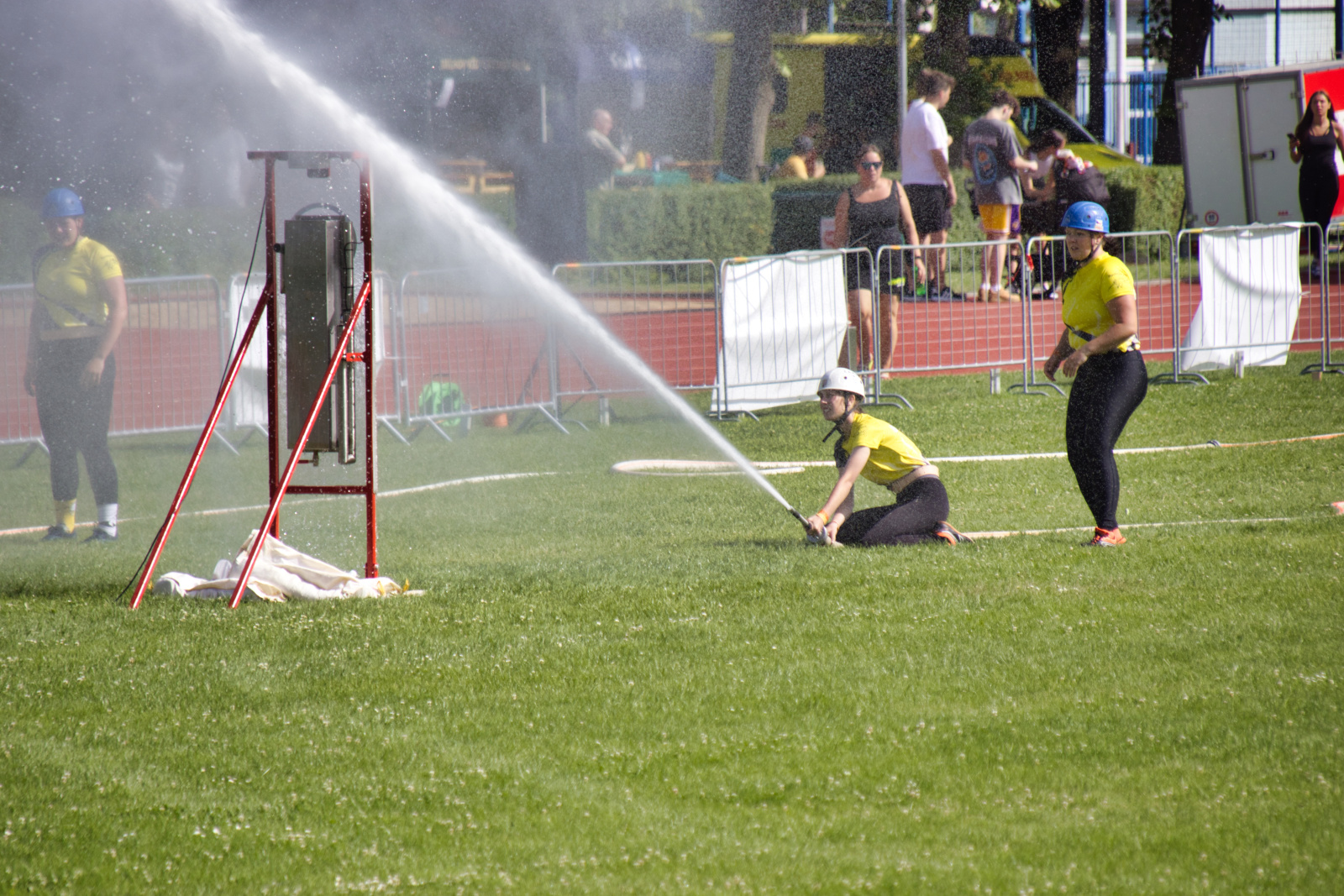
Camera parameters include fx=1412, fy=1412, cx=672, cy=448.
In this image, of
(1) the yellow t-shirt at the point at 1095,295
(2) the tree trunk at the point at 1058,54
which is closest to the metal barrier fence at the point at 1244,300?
(1) the yellow t-shirt at the point at 1095,295

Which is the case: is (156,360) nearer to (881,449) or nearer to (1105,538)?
(881,449)

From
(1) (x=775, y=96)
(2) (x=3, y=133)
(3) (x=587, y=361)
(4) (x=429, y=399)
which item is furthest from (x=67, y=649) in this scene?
(1) (x=775, y=96)

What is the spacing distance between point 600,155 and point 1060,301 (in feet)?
35.6

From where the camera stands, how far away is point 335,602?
6582mm

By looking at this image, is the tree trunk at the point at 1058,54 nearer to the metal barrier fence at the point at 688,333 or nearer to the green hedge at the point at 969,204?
the green hedge at the point at 969,204

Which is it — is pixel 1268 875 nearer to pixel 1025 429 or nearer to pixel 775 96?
pixel 1025 429

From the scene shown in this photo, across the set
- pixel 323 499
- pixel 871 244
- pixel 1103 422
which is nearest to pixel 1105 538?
pixel 1103 422

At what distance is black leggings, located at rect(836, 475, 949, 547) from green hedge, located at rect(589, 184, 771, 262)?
15101mm

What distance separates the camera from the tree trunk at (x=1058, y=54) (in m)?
31.6

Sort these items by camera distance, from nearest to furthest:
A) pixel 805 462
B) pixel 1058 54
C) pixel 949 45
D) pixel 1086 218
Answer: pixel 1086 218
pixel 805 462
pixel 949 45
pixel 1058 54

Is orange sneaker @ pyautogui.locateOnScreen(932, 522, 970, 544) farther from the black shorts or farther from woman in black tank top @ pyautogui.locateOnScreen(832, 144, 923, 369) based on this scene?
the black shorts

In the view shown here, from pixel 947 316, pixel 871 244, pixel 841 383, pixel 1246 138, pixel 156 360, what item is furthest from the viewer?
pixel 1246 138

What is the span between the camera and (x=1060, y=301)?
14.5m

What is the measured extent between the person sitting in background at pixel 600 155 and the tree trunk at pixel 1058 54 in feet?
40.9
